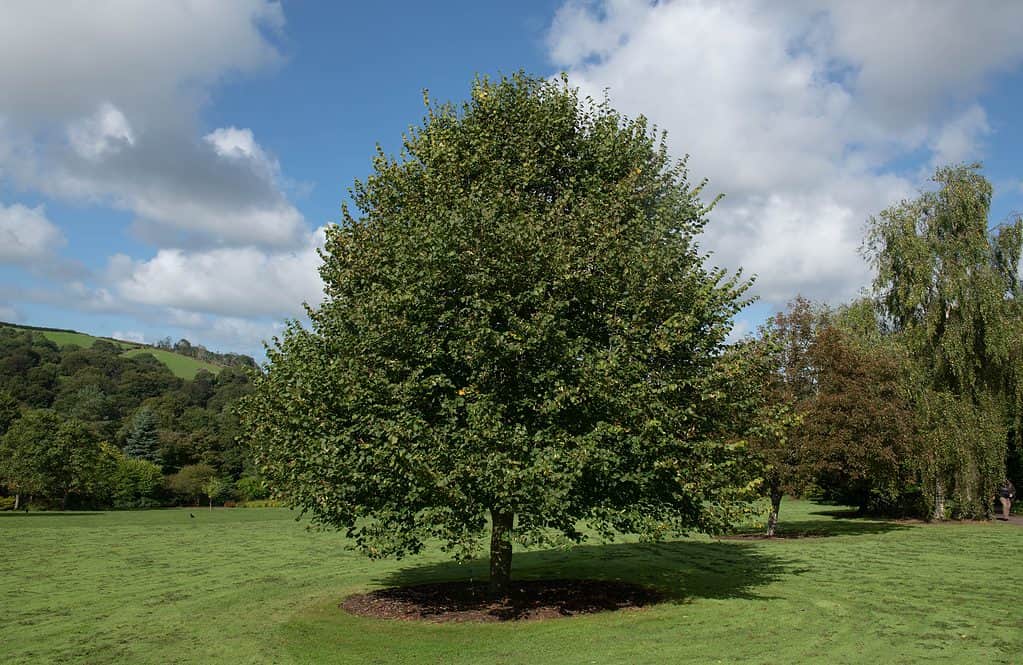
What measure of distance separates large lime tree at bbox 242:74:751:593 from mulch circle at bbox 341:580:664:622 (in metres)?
2.01

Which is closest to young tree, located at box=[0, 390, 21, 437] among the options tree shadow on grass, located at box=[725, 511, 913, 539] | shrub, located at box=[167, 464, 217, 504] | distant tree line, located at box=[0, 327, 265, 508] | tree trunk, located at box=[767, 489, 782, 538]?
distant tree line, located at box=[0, 327, 265, 508]

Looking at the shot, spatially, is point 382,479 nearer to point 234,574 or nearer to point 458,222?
point 458,222

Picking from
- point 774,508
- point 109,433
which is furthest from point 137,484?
point 774,508

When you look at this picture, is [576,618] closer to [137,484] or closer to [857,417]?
[857,417]

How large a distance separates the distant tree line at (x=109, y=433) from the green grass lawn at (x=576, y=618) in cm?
441

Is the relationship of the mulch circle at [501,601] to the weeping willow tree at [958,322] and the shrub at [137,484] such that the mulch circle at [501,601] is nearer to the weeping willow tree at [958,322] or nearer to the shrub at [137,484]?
the weeping willow tree at [958,322]

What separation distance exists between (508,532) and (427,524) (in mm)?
2035

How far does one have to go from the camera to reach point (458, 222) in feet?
57.3

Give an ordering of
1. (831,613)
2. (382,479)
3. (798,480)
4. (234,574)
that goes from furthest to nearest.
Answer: (798,480) < (234,574) < (831,613) < (382,479)

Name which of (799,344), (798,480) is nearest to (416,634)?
(798,480)

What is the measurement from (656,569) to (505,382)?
1380 centimetres

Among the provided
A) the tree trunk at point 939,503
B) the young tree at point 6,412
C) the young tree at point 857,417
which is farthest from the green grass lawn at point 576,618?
the young tree at point 6,412

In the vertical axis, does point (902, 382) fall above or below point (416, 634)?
above

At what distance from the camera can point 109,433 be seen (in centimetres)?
11412
